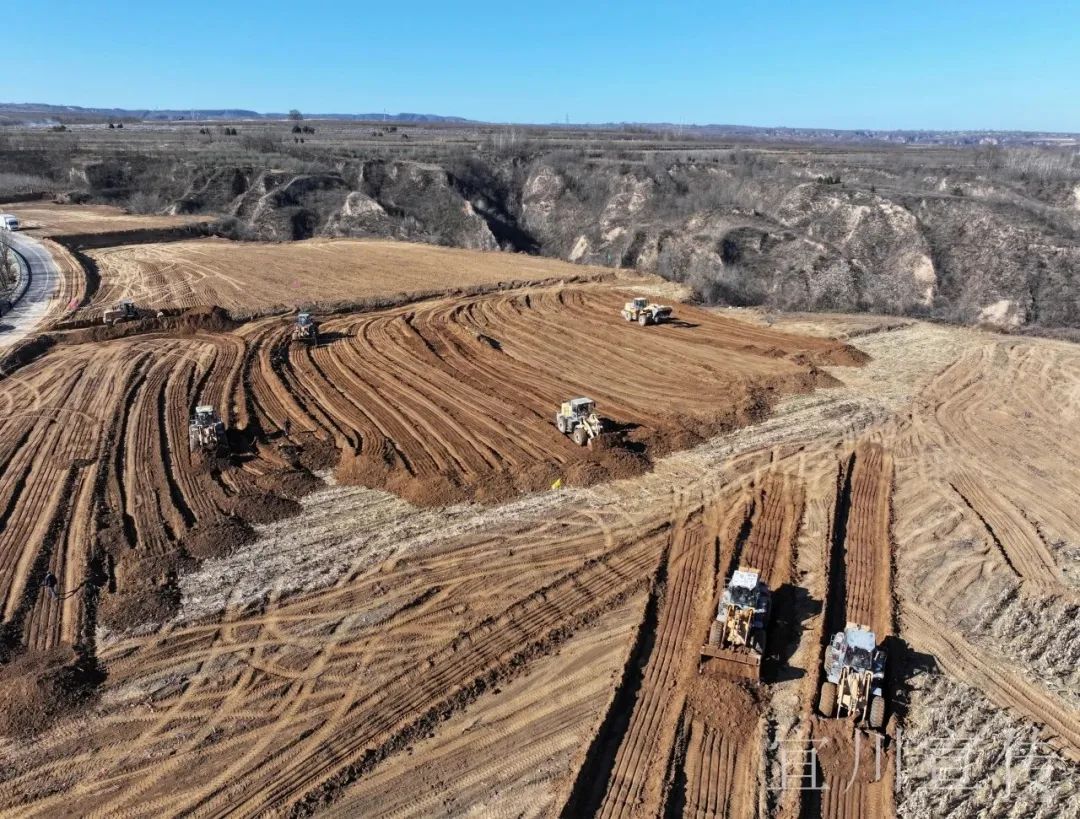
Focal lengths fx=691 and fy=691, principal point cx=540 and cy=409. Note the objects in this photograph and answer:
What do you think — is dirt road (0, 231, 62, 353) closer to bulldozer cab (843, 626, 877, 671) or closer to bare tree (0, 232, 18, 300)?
bare tree (0, 232, 18, 300)

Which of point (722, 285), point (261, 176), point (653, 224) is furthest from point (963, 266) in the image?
point (261, 176)

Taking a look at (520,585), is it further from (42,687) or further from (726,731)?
(42,687)

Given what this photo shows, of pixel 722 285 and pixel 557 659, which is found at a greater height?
pixel 722 285

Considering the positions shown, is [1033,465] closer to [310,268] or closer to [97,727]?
[97,727]

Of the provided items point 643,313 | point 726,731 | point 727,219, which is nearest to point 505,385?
point 643,313

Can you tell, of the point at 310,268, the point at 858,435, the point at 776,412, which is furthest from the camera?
Answer: the point at 310,268

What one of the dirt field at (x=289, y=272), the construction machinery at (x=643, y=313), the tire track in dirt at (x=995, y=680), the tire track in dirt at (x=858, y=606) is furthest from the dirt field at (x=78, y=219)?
the tire track in dirt at (x=995, y=680)
